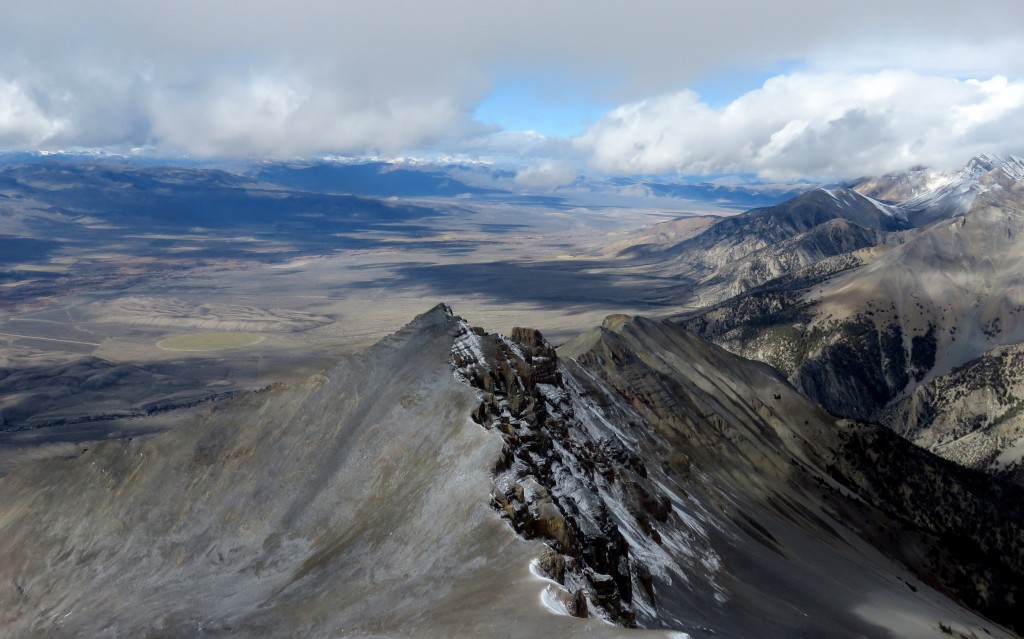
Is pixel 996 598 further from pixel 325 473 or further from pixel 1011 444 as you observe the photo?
pixel 325 473

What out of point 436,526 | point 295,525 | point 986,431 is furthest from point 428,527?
point 986,431

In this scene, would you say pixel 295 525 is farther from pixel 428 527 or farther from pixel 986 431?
pixel 986 431

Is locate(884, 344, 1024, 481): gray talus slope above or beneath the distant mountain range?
beneath

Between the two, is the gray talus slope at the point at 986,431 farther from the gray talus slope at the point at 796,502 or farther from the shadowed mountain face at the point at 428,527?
the shadowed mountain face at the point at 428,527

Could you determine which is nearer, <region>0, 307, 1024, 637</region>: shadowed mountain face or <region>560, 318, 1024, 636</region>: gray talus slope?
<region>0, 307, 1024, 637</region>: shadowed mountain face

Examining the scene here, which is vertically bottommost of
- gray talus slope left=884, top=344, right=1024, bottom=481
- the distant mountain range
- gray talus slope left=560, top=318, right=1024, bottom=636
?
gray talus slope left=884, top=344, right=1024, bottom=481

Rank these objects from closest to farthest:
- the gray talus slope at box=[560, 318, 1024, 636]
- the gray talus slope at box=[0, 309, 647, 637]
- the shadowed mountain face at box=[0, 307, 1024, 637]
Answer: the gray talus slope at box=[0, 309, 647, 637]
the shadowed mountain face at box=[0, 307, 1024, 637]
the gray talus slope at box=[560, 318, 1024, 636]

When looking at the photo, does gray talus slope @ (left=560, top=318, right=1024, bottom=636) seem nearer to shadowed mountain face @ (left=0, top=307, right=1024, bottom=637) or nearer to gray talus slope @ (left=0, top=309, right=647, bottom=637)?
shadowed mountain face @ (left=0, top=307, right=1024, bottom=637)

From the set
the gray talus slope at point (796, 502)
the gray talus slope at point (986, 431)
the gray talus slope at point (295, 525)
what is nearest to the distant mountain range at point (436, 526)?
the gray talus slope at point (295, 525)

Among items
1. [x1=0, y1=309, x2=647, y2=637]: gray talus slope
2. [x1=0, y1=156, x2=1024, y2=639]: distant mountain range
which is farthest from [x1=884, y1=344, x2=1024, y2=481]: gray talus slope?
Answer: [x1=0, y1=309, x2=647, y2=637]: gray talus slope
